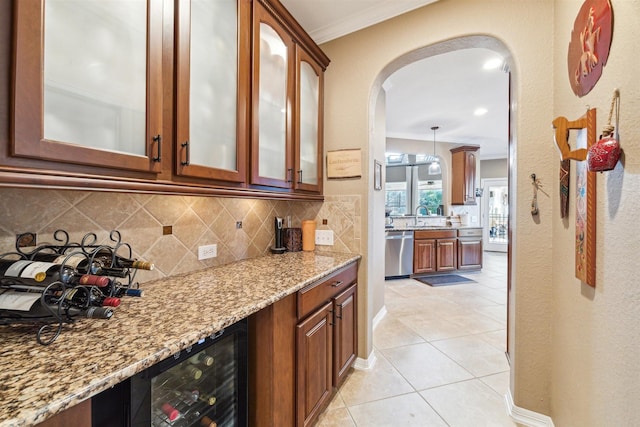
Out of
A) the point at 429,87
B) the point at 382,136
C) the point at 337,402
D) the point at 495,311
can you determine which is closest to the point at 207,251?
the point at 337,402

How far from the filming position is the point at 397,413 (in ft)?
5.31

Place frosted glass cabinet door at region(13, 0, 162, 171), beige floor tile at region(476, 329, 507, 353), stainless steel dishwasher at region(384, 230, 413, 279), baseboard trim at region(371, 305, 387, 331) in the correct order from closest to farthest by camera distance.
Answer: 1. frosted glass cabinet door at region(13, 0, 162, 171)
2. beige floor tile at region(476, 329, 507, 353)
3. baseboard trim at region(371, 305, 387, 331)
4. stainless steel dishwasher at region(384, 230, 413, 279)

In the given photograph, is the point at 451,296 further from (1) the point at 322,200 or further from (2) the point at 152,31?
(2) the point at 152,31

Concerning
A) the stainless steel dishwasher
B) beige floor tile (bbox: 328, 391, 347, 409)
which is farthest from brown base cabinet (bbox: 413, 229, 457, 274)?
beige floor tile (bbox: 328, 391, 347, 409)

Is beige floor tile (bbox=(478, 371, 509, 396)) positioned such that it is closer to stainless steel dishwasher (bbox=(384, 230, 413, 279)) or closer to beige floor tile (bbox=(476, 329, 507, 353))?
beige floor tile (bbox=(476, 329, 507, 353))

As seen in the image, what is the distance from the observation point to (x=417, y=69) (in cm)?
292

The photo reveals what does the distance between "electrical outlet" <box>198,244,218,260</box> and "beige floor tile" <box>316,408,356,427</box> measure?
120cm

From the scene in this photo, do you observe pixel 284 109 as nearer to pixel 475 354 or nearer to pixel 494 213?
pixel 475 354

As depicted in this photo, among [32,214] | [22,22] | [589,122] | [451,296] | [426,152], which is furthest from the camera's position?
[426,152]

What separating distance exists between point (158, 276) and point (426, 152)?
5.65 m

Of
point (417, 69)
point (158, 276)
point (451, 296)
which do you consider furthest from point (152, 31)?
point (451, 296)

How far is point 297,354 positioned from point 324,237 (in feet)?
3.45

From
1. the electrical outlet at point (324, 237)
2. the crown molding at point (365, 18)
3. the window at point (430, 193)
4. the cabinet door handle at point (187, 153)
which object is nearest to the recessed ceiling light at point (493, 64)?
the crown molding at point (365, 18)

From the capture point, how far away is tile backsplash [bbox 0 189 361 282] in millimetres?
938
